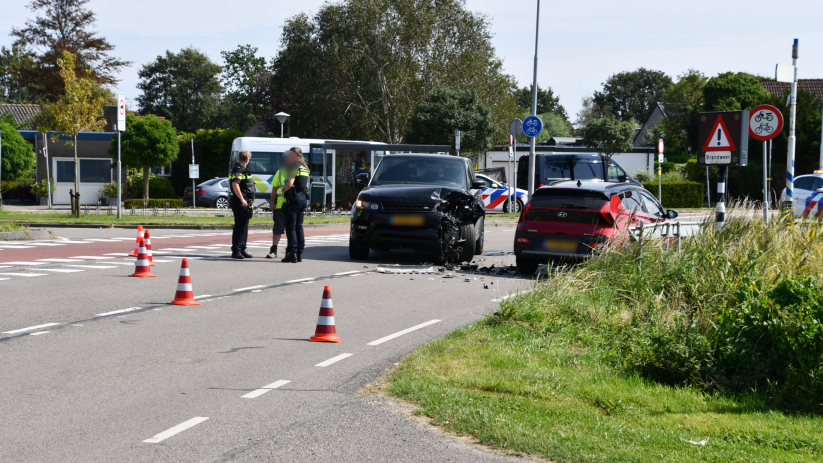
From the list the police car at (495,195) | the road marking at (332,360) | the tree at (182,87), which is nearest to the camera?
the road marking at (332,360)

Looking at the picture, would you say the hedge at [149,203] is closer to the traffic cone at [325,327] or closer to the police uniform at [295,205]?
the police uniform at [295,205]

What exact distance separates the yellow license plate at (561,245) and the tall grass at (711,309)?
2.07 metres

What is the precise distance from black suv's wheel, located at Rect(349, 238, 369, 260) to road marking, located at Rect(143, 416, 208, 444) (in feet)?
31.5

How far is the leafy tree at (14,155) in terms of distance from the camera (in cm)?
3897

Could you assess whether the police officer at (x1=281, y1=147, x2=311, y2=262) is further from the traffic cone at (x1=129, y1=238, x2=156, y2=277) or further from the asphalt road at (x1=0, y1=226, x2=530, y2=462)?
the traffic cone at (x1=129, y1=238, x2=156, y2=277)

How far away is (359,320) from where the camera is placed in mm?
8680

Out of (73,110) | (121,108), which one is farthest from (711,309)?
(73,110)

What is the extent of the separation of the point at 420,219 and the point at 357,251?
174cm

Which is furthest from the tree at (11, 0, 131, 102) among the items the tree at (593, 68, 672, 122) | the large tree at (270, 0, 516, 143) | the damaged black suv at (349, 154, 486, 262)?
the tree at (593, 68, 672, 122)

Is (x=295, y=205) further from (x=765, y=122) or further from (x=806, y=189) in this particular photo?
(x=806, y=189)

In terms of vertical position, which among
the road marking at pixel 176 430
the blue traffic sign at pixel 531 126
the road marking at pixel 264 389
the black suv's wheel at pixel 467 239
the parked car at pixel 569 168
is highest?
the blue traffic sign at pixel 531 126

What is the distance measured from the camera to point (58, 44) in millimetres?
54219

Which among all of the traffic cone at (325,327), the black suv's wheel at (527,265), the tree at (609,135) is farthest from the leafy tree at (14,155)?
the traffic cone at (325,327)

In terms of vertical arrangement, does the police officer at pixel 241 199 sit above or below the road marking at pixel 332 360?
above
